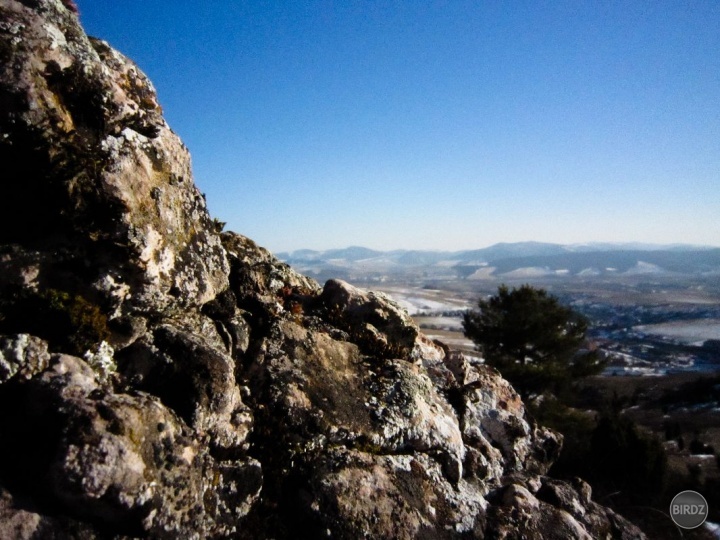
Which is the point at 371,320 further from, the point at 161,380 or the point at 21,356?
the point at 21,356

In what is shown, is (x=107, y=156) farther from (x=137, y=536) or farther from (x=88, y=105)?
(x=137, y=536)

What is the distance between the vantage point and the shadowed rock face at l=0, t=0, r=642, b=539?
507 centimetres

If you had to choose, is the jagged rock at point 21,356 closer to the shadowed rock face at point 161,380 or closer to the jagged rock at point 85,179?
the shadowed rock face at point 161,380

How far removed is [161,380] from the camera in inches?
251

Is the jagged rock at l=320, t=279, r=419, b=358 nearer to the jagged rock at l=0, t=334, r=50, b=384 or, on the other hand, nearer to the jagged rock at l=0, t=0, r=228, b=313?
the jagged rock at l=0, t=0, r=228, b=313

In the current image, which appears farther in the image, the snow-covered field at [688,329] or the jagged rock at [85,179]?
the snow-covered field at [688,329]

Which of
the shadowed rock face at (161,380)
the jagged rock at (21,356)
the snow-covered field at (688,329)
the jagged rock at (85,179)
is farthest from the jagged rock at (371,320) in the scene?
the snow-covered field at (688,329)

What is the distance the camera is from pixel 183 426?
Result: 605 cm

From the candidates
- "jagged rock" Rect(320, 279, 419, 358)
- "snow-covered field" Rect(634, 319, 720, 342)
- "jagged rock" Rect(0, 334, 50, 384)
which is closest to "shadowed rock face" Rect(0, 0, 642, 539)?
"jagged rock" Rect(0, 334, 50, 384)

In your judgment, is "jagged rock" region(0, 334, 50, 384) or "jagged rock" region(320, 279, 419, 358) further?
"jagged rock" region(320, 279, 419, 358)

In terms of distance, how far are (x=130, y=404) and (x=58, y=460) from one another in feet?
3.13

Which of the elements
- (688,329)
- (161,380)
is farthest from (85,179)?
(688,329)

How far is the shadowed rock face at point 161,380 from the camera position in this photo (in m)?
5.07

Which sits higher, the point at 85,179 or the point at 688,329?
the point at 85,179
